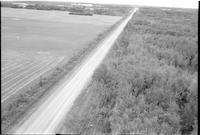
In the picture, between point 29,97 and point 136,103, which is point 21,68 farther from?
point 136,103

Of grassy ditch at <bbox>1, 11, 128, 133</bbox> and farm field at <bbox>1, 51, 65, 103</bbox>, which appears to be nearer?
grassy ditch at <bbox>1, 11, 128, 133</bbox>

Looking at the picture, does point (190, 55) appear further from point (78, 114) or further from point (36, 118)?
point (36, 118)

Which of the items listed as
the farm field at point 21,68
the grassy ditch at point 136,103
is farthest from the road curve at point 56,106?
the farm field at point 21,68

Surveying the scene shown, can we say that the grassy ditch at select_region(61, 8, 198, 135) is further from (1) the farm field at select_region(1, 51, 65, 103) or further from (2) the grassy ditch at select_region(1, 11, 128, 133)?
(1) the farm field at select_region(1, 51, 65, 103)

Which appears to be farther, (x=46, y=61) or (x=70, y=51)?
(x=70, y=51)

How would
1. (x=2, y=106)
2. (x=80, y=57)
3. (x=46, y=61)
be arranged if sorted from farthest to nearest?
1. (x=80, y=57)
2. (x=46, y=61)
3. (x=2, y=106)

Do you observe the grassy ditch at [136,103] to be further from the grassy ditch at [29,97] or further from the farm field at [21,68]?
the farm field at [21,68]

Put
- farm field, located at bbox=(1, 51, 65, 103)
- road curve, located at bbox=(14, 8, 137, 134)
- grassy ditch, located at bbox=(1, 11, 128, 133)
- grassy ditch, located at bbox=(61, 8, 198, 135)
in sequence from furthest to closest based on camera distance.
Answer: farm field, located at bbox=(1, 51, 65, 103)
grassy ditch, located at bbox=(1, 11, 128, 133)
grassy ditch, located at bbox=(61, 8, 198, 135)
road curve, located at bbox=(14, 8, 137, 134)

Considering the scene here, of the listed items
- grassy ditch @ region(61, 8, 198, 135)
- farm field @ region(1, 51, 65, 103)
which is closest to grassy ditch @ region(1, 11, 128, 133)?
farm field @ region(1, 51, 65, 103)

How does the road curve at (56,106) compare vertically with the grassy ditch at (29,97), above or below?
below

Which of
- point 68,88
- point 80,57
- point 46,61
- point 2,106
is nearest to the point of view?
point 2,106

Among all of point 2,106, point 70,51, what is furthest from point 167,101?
point 70,51
